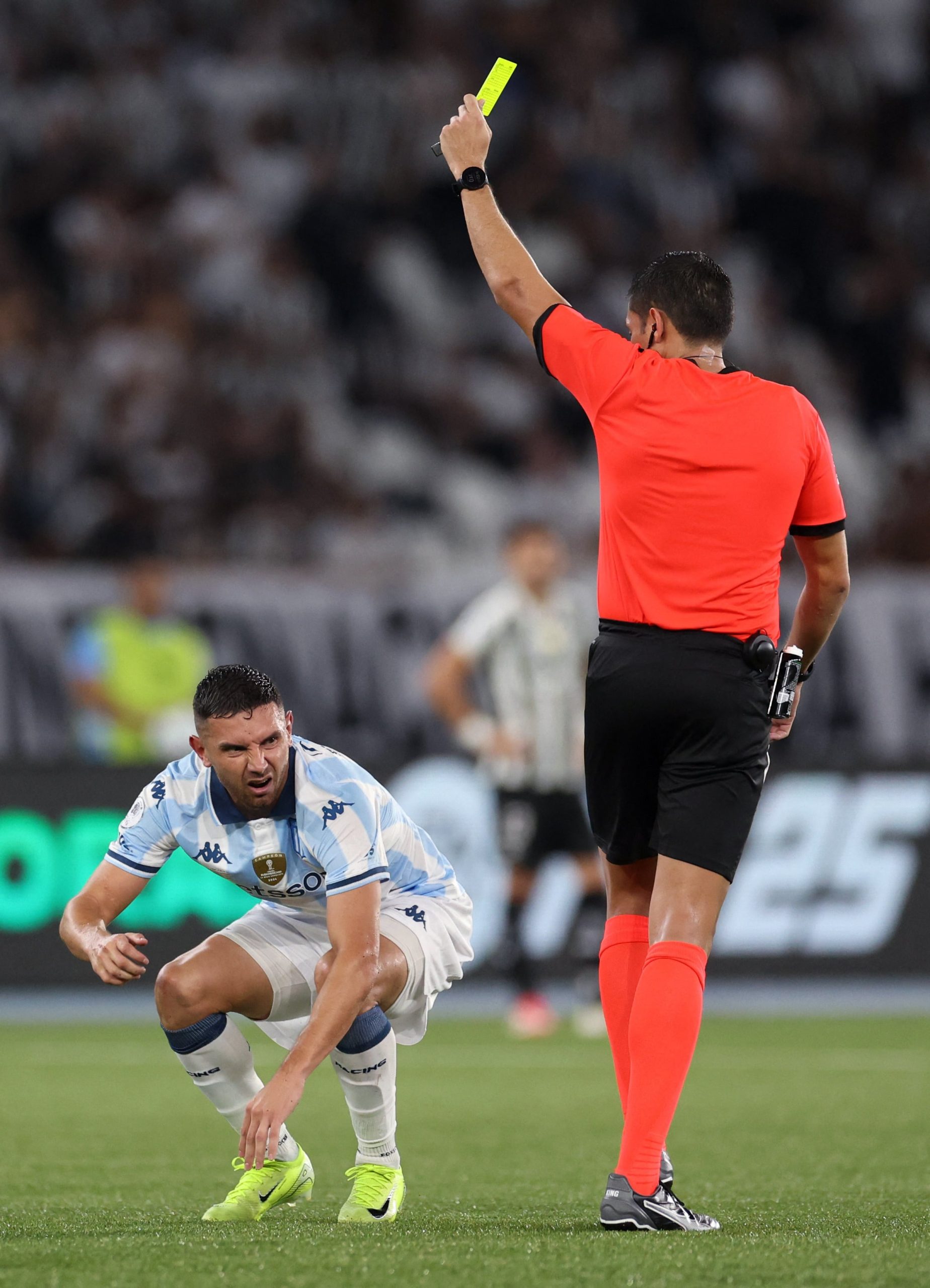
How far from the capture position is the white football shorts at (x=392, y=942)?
4176 mm

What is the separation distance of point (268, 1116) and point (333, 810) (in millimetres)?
697

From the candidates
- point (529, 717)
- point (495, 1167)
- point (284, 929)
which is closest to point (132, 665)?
point (529, 717)

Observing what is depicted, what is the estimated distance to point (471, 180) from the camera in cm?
391

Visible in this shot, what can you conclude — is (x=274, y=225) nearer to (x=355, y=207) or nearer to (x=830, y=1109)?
(x=355, y=207)

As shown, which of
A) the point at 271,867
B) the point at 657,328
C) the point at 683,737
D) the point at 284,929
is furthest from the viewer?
the point at 284,929

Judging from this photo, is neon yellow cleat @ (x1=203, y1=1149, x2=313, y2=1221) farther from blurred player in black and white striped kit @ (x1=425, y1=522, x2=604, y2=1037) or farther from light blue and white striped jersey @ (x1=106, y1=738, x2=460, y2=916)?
blurred player in black and white striped kit @ (x1=425, y1=522, x2=604, y2=1037)

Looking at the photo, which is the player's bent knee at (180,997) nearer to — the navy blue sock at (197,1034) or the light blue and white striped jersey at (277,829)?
the navy blue sock at (197,1034)

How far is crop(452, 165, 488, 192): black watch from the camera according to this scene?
3904 millimetres

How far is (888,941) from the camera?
10.4 meters

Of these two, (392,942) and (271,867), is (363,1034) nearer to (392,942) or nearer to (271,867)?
(392,942)

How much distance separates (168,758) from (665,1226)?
7.38 m

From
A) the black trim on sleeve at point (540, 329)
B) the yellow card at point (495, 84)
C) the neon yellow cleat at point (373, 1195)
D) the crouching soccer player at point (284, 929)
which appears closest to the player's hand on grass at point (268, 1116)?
the crouching soccer player at point (284, 929)

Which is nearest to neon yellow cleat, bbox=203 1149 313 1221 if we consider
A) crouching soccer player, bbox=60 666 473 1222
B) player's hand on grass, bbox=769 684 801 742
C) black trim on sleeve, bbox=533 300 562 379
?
crouching soccer player, bbox=60 666 473 1222

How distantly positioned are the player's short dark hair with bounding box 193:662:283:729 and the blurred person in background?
707 centimetres
